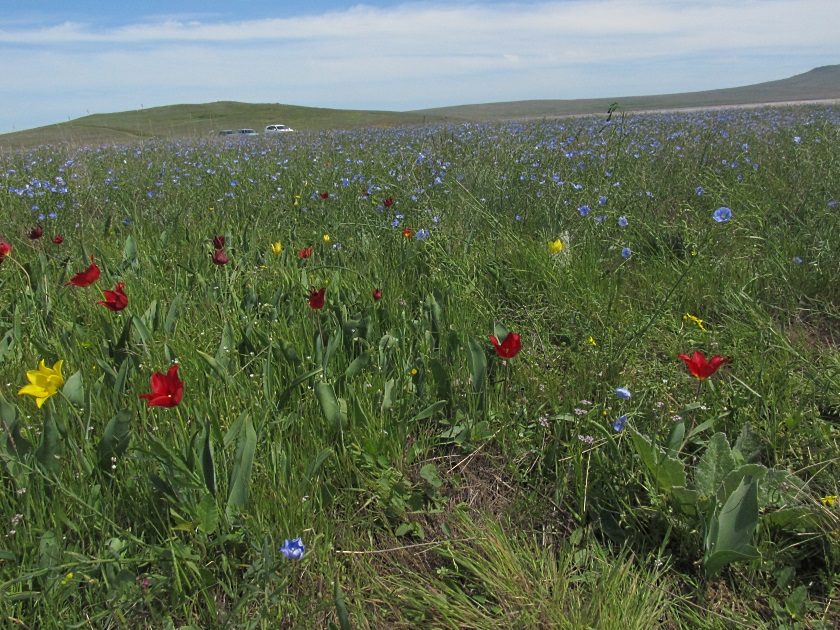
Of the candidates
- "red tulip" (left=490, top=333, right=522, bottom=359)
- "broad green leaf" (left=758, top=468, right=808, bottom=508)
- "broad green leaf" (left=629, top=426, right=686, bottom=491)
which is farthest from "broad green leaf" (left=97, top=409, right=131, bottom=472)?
"broad green leaf" (left=758, top=468, right=808, bottom=508)

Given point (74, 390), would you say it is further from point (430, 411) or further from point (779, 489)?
point (779, 489)

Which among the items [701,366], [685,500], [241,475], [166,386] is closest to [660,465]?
[685,500]

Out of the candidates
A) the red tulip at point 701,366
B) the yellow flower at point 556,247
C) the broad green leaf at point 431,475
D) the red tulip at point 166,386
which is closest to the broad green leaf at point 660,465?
the red tulip at point 701,366

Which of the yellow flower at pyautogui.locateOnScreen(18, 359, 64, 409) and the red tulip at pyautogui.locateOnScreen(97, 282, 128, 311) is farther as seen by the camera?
the red tulip at pyautogui.locateOnScreen(97, 282, 128, 311)

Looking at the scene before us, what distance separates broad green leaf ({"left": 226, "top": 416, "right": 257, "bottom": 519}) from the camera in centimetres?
141

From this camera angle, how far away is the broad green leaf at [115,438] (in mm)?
1492

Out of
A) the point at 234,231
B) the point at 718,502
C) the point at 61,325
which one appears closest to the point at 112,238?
the point at 234,231

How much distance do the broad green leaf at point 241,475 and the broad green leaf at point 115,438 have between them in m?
0.32

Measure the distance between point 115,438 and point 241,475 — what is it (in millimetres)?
376

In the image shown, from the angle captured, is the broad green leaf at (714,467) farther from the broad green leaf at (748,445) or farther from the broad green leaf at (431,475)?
the broad green leaf at (431,475)

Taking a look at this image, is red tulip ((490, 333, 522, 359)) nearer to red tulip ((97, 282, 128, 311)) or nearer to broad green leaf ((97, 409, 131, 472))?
broad green leaf ((97, 409, 131, 472))

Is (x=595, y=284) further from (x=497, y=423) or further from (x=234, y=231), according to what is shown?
(x=234, y=231)

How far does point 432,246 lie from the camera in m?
2.75

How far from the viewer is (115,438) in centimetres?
Result: 150
